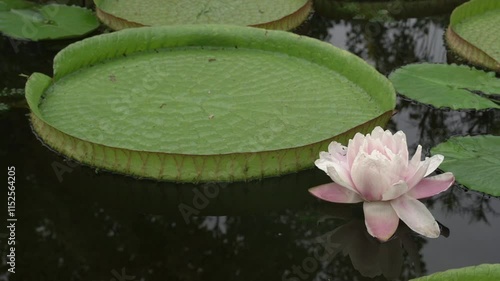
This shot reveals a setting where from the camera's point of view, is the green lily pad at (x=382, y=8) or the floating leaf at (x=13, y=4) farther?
the green lily pad at (x=382, y=8)

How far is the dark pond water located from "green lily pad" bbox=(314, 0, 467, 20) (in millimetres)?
1472

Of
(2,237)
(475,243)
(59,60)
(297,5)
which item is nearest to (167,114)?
(59,60)

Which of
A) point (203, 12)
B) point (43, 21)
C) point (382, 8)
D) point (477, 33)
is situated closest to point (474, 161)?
point (477, 33)

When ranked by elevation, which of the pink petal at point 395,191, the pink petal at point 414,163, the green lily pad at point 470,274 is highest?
the pink petal at point 414,163

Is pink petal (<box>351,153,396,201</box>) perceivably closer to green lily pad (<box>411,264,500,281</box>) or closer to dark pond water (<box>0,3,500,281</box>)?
dark pond water (<box>0,3,500,281</box>)

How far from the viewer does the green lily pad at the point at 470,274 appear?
1651mm

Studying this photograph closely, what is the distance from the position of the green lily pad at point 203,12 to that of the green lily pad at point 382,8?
0.25 meters

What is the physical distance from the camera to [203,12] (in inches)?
140

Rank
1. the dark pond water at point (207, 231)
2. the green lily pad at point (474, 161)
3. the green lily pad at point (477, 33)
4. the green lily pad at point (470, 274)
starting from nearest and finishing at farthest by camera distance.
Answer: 1. the green lily pad at point (470, 274)
2. the dark pond water at point (207, 231)
3. the green lily pad at point (474, 161)
4. the green lily pad at point (477, 33)

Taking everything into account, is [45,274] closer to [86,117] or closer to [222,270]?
[222,270]

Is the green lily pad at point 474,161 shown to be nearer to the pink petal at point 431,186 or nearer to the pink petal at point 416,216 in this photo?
the pink petal at point 431,186

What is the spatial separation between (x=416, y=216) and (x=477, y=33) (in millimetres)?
1682

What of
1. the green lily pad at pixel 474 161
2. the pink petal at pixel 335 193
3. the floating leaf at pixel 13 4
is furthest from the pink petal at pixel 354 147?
the floating leaf at pixel 13 4

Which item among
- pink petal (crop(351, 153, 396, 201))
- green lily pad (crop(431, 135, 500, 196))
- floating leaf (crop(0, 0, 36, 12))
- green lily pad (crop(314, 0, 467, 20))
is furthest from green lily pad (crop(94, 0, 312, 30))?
pink petal (crop(351, 153, 396, 201))
